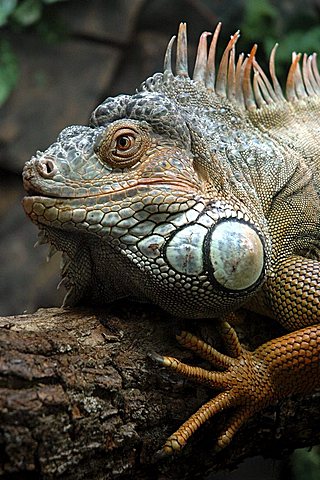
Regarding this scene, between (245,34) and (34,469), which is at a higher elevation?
(245,34)

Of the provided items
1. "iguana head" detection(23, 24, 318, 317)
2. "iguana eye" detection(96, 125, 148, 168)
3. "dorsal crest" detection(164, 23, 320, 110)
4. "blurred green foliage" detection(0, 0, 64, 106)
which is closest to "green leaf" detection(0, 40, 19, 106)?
"blurred green foliage" detection(0, 0, 64, 106)

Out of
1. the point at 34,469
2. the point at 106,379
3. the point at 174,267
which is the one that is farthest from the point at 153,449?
the point at 174,267

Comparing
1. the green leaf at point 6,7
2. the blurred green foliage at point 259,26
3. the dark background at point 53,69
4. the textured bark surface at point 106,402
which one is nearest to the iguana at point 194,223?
the textured bark surface at point 106,402

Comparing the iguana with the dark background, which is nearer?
the iguana

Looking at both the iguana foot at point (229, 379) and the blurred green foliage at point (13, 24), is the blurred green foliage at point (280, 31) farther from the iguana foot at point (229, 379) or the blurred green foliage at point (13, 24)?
the iguana foot at point (229, 379)

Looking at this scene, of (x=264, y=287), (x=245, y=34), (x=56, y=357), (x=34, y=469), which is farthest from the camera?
(x=245, y=34)

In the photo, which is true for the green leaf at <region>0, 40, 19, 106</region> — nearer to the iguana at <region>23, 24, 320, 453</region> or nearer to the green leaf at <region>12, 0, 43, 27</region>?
the green leaf at <region>12, 0, 43, 27</region>

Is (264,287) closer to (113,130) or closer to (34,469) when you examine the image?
(113,130)

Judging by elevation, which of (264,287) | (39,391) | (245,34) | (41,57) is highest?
(245,34)
